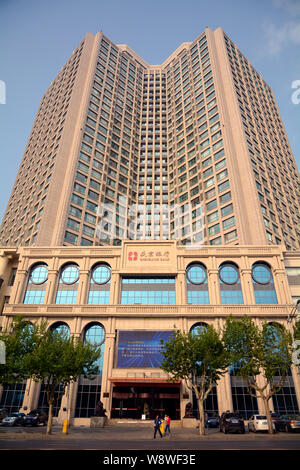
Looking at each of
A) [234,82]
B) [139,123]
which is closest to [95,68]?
[139,123]

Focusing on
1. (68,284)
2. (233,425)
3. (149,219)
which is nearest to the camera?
(233,425)

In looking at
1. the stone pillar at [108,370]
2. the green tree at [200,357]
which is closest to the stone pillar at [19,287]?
the stone pillar at [108,370]

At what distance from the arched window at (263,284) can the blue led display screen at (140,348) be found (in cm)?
1258

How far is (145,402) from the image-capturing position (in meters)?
36.8

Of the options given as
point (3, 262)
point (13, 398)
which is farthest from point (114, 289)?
point (13, 398)

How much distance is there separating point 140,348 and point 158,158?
5829 centimetres

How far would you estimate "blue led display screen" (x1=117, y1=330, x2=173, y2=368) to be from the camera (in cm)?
3753

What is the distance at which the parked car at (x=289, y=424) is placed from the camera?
24578 mm

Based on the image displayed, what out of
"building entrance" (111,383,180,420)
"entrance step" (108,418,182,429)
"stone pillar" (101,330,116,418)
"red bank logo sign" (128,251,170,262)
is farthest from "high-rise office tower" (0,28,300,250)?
"entrance step" (108,418,182,429)

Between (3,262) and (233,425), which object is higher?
(3,262)

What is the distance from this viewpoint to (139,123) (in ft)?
296

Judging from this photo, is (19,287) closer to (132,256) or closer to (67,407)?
(132,256)

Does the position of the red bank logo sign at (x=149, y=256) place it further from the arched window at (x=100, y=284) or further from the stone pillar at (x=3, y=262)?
the stone pillar at (x=3, y=262)

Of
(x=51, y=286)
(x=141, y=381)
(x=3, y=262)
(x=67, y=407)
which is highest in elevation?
(x=3, y=262)
